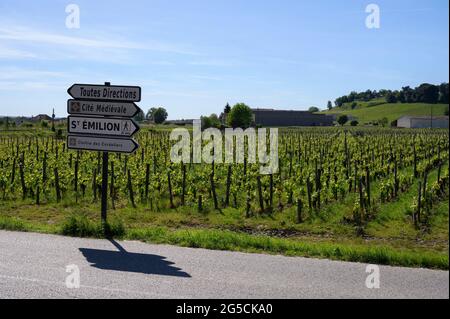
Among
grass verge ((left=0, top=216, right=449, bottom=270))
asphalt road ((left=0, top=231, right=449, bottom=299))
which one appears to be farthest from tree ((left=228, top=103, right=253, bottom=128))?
asphalt road ((left=0, top=231, right=449, bottom=299))

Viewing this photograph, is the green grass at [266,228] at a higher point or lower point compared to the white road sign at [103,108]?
lower

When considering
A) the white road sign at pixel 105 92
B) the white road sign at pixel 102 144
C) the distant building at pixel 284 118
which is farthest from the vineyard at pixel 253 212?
the distant building at pixel 284 118

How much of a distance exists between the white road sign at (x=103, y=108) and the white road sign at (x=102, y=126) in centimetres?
12

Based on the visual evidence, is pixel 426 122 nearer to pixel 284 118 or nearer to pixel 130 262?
pixel 284 118

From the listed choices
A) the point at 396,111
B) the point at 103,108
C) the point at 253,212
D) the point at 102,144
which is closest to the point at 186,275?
the point at 102,144

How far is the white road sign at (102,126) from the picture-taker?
966cm

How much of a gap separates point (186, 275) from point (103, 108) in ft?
14.6

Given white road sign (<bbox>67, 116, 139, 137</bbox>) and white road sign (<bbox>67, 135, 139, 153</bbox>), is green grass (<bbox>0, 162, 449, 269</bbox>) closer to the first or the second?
white road sign (<bbox>67, 135, 139, 153</bbox>)

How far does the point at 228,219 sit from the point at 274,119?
120m

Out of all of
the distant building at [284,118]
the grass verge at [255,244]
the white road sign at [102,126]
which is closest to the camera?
the grass verge at [255,244]

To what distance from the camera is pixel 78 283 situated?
619 cm

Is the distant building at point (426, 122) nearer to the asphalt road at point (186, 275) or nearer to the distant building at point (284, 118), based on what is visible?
the distant building at point (284, 118)
